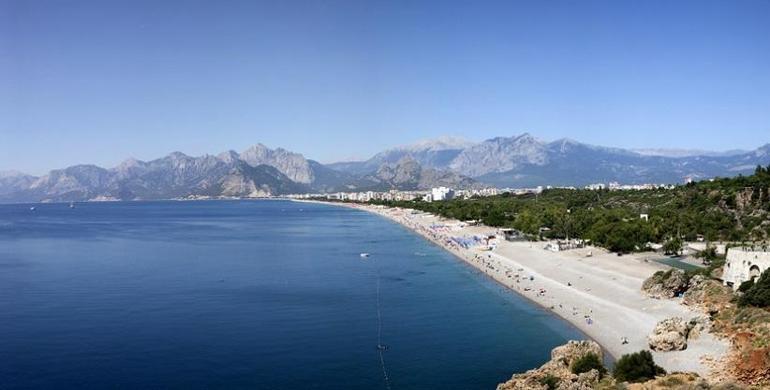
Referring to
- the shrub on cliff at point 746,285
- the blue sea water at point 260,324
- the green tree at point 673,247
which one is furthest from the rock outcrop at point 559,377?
the green tree at point 673,247

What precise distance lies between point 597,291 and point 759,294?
45.5ft

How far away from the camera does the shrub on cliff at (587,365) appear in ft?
88.1

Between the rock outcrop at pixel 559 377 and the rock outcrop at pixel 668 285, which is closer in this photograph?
the rock outcrop at pixel 559 377

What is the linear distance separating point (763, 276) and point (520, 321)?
48.1 ft

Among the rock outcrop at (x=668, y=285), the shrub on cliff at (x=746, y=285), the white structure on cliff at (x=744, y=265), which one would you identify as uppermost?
the white structure on cliff at (x=744, y=265)

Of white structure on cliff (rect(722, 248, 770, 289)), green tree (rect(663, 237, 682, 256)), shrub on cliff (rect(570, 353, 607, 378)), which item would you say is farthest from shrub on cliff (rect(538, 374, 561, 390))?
green tree (rect(663, 237, 682, 256))

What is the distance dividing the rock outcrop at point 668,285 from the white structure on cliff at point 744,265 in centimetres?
275

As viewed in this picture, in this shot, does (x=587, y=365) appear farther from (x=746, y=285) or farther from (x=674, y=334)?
(x=746, y=285)

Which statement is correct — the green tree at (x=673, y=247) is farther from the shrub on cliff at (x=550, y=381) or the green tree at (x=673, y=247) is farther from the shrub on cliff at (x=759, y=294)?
the shrub on cliff at (x=550, y=381)

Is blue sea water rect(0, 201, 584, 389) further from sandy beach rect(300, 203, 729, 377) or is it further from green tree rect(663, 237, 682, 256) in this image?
green tree rect(663, 237, 682, 256)

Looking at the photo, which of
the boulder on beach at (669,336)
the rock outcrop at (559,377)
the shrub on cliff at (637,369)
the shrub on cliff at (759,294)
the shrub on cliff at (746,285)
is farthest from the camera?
the shrub on cliff at (746,285)

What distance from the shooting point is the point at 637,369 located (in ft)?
83.7

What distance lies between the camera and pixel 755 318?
31969 mm

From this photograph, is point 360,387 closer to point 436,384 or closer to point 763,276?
point 436,384
